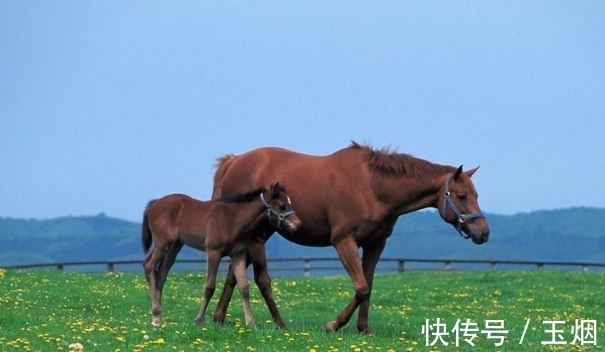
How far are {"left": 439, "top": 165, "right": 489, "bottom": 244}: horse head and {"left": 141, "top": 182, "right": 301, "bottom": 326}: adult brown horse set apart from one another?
85.0 inches

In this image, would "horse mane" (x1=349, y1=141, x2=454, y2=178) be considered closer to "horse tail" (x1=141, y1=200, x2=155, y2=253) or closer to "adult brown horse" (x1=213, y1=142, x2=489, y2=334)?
"adult brown horse" (x1=213, y1=142, x2=489, y2=334)

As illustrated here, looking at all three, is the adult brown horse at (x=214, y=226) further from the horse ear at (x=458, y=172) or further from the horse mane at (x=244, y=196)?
the horse ear at (x=458, y=172)

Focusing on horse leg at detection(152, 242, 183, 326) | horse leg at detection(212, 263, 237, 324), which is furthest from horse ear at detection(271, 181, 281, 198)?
horse leg at detection(152, 242, 183, 326)

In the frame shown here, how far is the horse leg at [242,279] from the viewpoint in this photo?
16312 mm

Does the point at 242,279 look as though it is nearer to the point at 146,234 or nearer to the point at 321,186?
the point at 321,186

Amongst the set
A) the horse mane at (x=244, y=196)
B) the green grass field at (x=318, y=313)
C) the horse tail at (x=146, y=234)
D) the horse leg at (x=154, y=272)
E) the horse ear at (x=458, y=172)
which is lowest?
the green grass field at (x=318, y=313)

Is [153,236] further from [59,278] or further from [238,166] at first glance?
[59,278]

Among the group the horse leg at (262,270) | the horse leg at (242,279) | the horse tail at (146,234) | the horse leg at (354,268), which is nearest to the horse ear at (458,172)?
the horse leg at (354,268)

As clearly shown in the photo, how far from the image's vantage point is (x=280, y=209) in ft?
52.2

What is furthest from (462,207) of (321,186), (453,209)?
(321,186)

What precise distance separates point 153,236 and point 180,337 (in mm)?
3092

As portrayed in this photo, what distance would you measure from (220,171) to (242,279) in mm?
2579

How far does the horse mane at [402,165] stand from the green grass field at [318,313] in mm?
2402

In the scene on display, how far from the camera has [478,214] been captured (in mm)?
15828
